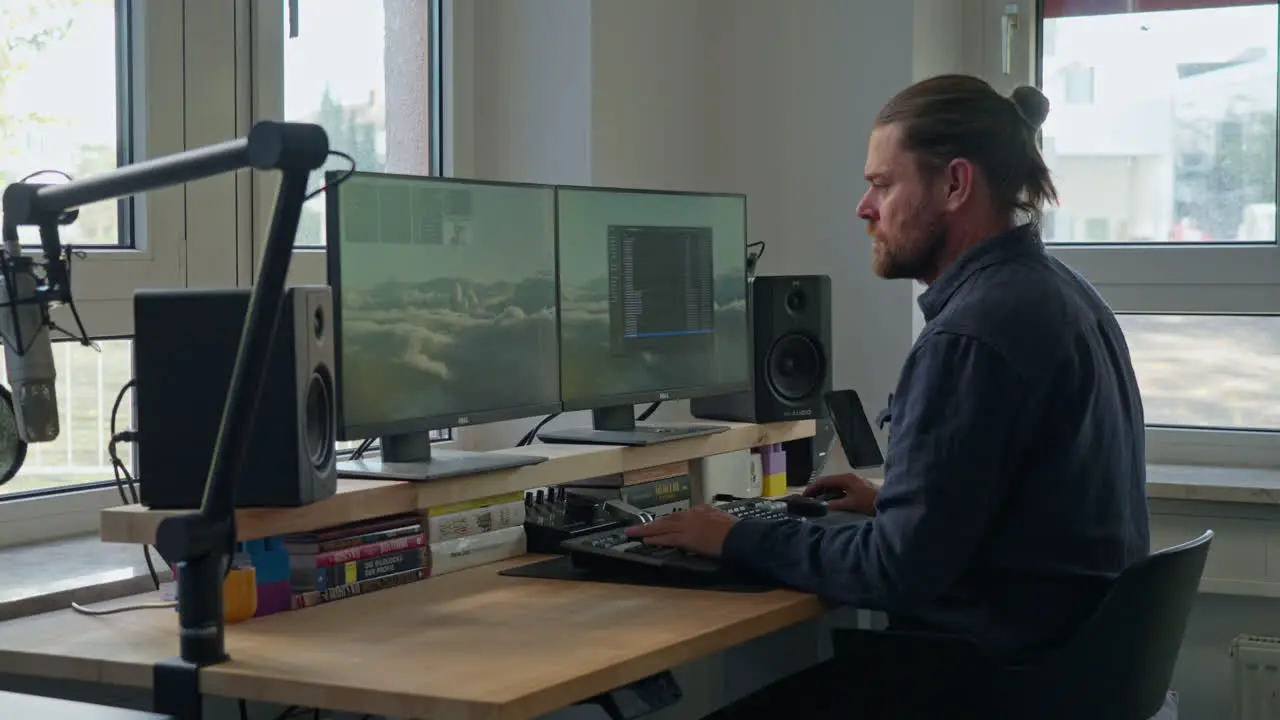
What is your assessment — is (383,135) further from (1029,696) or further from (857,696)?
(1029,696)

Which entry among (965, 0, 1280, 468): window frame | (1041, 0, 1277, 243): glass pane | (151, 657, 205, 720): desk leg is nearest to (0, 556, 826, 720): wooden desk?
(151, 657, 205, 720): desk leg

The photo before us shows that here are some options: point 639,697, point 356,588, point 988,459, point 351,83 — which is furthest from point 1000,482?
point 351,83

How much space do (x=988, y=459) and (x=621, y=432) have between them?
93 centimetres

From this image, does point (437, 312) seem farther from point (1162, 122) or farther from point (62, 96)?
point (1162, 122)

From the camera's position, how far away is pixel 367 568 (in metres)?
2.14

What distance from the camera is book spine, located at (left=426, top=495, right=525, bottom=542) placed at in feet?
7.43

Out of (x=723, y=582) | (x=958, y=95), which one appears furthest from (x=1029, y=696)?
(x=958, y=95)

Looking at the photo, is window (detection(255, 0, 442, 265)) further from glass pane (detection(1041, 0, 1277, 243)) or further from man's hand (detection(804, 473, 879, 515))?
glass pane (detection(1041, 0, 1277, 243))

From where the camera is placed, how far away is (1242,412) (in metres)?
3.49

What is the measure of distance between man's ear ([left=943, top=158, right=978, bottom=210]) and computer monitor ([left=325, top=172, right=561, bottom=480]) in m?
0.65

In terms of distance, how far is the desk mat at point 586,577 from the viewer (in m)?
2.14

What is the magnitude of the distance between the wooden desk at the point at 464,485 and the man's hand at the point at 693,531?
235mm

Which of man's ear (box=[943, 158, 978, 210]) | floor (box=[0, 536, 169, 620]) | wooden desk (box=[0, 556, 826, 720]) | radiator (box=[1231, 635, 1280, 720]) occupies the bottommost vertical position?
radiator (box=[1231, 635, 1280, 720])

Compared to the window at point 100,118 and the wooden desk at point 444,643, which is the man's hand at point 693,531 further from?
the window at point 100,118
